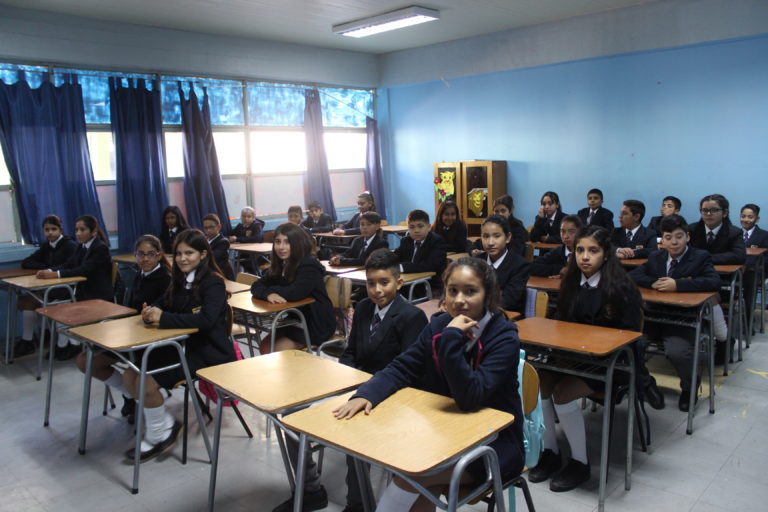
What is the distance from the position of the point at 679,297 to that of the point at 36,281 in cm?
461

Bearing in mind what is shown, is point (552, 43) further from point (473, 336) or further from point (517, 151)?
point (473, 336)

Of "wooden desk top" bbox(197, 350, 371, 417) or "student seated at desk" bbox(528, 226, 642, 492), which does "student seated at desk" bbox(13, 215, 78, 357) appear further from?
"student seated at desk" bbox(528, 226, 642, 492)

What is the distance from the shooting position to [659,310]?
142 inches

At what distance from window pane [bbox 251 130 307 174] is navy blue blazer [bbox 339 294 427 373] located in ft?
19.5

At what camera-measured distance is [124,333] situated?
2.96 metres

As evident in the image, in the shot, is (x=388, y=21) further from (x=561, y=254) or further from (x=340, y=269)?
(x=561, y=254)

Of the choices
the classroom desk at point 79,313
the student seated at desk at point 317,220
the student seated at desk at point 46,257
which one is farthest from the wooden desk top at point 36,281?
the student seated at desk at point 317,220

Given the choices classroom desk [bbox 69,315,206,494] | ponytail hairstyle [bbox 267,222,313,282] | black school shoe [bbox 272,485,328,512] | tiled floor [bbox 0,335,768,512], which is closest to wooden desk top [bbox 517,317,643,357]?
tiled floor [bbox 0,335,768,512]

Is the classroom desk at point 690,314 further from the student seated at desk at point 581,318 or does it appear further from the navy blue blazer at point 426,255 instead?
the navy blue blazer at point 426,255

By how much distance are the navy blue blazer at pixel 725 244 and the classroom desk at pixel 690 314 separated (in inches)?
36.7

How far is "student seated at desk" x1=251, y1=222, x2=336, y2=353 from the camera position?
358 cm

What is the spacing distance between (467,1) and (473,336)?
528cm

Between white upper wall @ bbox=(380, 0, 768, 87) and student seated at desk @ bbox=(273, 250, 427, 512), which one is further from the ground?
white upper wall @ bbox=(380, 0, 768, 87)

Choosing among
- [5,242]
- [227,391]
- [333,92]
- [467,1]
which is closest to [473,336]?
[227,391]
